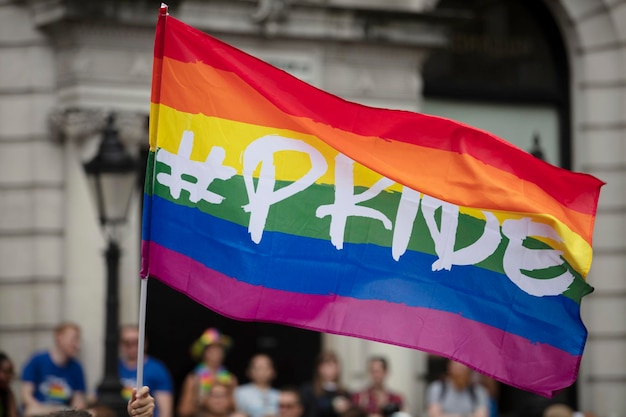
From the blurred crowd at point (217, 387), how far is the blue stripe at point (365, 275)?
4.71m

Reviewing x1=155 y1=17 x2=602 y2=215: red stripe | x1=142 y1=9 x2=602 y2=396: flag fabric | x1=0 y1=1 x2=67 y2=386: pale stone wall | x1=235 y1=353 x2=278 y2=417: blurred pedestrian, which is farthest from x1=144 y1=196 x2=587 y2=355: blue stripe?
x1=0 y1=1 x2=67 y2=386: pale stone wall

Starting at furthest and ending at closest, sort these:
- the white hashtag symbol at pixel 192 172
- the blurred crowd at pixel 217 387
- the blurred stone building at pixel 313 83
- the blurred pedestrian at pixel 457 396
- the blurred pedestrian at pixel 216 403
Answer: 1. the blurred stone building at pixel 313 83
2. the blurred pedestrian at pixel 457 396
3. the blurred crowd at pixel 217 387
4. the blurred pedestrian at pixel 216 403
5. the white hashtag symbol at pixel 192 172

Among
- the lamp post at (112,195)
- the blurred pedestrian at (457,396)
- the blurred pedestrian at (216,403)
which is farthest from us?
the blurred pedestrian at (457,396)

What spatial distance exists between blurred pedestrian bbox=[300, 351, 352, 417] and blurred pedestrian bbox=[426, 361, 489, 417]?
2.74 feet

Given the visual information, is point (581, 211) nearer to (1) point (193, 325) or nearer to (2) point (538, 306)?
(2) point (538, 306)

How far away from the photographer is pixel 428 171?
27.0ft

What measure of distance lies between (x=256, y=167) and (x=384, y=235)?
743mm

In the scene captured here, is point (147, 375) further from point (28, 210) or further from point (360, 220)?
point (360, 220)

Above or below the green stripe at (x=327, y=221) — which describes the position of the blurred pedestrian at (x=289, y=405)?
below

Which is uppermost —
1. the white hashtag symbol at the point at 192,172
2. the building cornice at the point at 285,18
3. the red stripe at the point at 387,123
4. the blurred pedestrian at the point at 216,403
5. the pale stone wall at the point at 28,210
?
the building cornice at the point at 285,18

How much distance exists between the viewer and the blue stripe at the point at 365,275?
315 inches

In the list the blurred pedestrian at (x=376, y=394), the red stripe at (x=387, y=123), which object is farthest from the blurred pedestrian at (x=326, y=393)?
the red stripe at (x=387, y=123)

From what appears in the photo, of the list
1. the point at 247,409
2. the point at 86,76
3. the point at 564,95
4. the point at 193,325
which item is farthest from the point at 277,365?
the point at 564,95

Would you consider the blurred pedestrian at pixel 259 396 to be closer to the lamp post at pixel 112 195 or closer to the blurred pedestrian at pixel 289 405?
the blurred pedestrian at pixel 289 405
